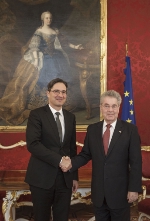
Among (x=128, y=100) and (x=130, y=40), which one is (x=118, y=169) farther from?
(x=130, y=40)

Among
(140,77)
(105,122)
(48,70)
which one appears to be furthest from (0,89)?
(105,122)

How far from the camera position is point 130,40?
462 centimetres

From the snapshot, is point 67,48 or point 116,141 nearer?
point 116,141

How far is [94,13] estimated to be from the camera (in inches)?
179

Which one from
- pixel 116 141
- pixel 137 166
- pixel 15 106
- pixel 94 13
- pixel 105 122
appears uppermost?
pixel 94 13

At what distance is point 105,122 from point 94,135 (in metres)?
0.14

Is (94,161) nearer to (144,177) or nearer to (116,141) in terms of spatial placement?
(116,141)

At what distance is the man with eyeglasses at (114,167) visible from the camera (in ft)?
7.75

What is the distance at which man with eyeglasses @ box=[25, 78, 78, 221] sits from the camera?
2.52 m

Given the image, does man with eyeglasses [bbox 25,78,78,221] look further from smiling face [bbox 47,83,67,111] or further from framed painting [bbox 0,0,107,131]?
framed painting [bbox 0,0,107,131]

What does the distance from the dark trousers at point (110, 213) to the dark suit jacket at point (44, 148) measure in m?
0.34

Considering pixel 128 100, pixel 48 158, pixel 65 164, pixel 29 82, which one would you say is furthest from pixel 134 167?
pixel 29 82

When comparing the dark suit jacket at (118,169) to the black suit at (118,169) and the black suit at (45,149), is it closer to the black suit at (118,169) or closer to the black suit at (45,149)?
the black suit at (118,169)

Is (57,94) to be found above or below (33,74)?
below
